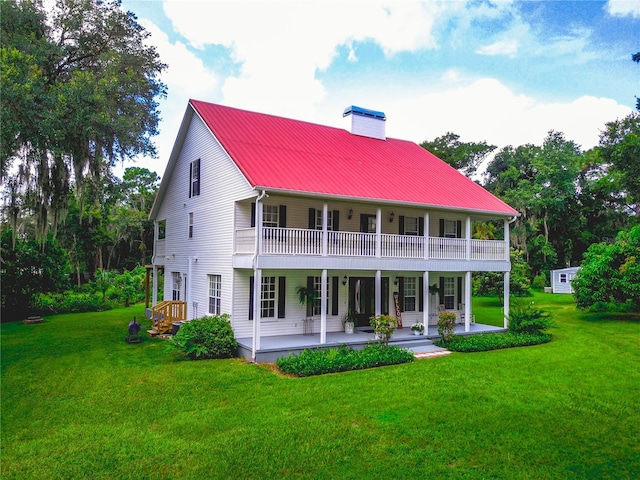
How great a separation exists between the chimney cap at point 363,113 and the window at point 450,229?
242 inches

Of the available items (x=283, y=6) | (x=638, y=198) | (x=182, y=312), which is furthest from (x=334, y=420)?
(x=638, y=198)

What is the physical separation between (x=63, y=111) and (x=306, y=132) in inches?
362

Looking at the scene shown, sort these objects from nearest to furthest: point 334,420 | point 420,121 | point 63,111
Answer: point 334,420 → point 63,111 → point 420,121

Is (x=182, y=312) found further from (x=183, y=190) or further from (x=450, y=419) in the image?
(x=450, y=419)

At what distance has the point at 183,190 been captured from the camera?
19109 mm

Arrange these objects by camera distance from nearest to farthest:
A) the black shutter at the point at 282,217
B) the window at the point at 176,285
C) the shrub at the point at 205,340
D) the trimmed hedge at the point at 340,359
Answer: the trimmed hedge at the point at 340,359 < the shrub at the point at 205,340 < the black shutter at the point at 282,217 < the window at the point at 176,285

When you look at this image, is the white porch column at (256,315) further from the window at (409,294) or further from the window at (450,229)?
the window at (450,229)

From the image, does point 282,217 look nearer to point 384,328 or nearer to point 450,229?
point 384,328

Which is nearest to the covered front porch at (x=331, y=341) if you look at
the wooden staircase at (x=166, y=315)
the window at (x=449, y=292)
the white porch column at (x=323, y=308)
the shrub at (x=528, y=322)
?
the white porch column at (x=323, y=308)

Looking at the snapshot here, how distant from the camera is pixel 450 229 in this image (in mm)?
Result: 19406

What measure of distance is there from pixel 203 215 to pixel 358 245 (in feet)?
20.4

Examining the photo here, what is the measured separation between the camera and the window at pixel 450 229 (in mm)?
19234

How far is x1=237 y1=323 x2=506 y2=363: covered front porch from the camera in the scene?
12977 millimetres

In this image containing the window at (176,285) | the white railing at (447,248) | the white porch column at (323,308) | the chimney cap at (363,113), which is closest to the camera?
the white porch column at (323,308)
